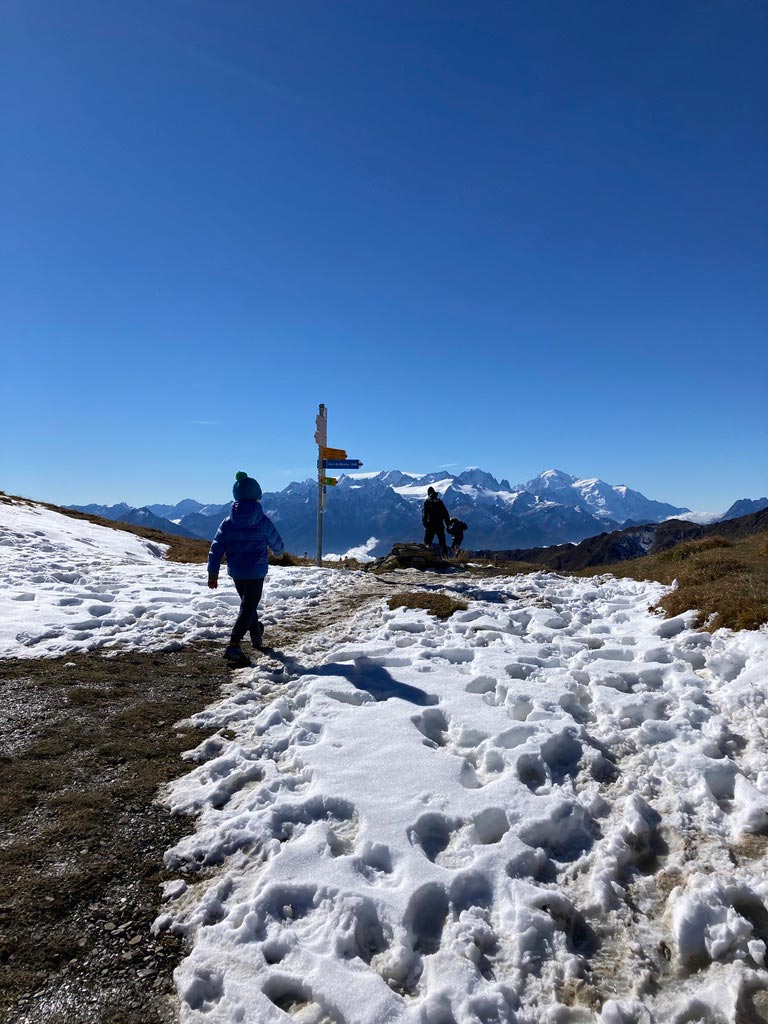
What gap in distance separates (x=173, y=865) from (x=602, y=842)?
319 centimetres

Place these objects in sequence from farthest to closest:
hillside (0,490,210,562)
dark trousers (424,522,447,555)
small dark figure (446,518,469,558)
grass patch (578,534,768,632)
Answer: hillside (0,490,210,562)
small dark figure (446,518,469,558)
dark trousers (424,522,447,555)
grass patch (578,534,768,632)

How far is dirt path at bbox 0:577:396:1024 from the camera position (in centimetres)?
312

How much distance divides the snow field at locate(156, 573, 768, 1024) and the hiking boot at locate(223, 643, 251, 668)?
1.28m

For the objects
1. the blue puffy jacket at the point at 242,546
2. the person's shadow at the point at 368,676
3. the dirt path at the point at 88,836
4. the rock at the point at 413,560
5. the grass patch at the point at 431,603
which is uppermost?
the blue puffy jacket at the point at 242,546

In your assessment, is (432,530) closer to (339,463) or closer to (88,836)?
(339,463)

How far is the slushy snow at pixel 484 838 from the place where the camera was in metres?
3.12

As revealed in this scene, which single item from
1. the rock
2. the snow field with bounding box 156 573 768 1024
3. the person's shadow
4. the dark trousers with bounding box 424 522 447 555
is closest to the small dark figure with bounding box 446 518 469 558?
the dark trousers with bounding box 424 522 447 555

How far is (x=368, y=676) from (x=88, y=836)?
4.18m

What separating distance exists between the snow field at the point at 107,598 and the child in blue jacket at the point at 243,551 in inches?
58.8

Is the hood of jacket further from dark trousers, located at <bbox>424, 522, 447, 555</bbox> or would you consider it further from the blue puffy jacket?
dark trousers, located at <bbox>424, 522, 447, 555</bbox>

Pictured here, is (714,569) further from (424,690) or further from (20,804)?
(20,804)

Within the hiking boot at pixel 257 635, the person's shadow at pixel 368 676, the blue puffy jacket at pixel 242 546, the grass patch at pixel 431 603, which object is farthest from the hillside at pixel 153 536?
the person's shadow at pixel 368 676

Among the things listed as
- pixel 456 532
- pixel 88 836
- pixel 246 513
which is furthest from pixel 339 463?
pixel 88 836

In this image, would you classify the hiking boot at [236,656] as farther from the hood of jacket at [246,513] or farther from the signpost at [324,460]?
the signpost at [324,460]
